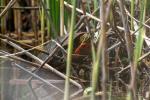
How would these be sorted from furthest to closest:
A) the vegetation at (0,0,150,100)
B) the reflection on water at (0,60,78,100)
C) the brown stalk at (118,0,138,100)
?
1. the reflection on water at (0,60,78,100)
2. the vegetation at (0,0,150,100)
3. the brown stalk at (118,0,138,100)

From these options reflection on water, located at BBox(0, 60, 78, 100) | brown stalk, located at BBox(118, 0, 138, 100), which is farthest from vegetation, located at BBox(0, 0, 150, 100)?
brown stalk, located at BBox(118, 0, 138, 100)

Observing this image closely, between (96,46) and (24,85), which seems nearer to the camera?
(96,46)

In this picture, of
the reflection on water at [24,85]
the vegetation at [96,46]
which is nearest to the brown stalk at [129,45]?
the vegetation at [96,46]

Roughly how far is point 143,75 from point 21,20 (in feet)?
3.49

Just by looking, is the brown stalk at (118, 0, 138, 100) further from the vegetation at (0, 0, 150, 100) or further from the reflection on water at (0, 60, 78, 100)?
the reflection on water at (0, 60, 78, 100)

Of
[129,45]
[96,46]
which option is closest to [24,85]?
[96,46]

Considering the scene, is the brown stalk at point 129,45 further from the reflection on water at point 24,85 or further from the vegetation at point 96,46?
the reflection on water at point 24,85

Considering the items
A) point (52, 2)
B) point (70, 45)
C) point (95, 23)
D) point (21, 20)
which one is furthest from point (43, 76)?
point (21, 20)

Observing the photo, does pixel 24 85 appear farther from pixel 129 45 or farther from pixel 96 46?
pixel 129 45

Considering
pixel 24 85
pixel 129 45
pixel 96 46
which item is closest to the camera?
pixel 129 45

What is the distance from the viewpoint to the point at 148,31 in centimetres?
144

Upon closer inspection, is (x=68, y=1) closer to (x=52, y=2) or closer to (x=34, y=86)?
(x=52, y=2)

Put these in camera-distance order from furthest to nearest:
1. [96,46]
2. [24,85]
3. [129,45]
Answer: [24,85] < [96,46] < [129,45]

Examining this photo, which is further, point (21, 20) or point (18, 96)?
point (21, 20)
